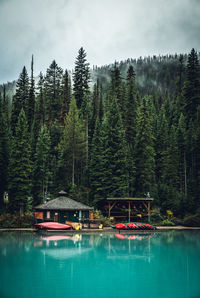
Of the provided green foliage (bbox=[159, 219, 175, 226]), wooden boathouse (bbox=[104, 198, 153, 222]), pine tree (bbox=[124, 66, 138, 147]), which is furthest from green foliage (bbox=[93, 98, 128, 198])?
pine tree (bbox=[124, 66, 138, 147])

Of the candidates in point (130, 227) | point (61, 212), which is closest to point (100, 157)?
point (61, 212)

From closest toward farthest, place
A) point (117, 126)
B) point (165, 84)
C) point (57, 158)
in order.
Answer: point (117, 126), point (57, 158), point (165, 84)

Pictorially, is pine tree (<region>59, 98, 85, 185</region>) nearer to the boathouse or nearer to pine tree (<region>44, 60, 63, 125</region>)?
the boathouse

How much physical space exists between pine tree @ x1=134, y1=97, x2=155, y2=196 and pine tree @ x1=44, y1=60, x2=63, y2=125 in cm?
2141

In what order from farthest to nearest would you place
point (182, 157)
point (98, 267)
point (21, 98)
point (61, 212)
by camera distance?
point (21, 98)
point (182, 157)
point (61, 212)
point (98, 267)

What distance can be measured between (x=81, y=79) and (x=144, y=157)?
24264mm

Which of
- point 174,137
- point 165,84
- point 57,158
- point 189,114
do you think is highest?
point 165,84

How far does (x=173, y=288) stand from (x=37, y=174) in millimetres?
33380

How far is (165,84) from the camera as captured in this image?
19675 cm

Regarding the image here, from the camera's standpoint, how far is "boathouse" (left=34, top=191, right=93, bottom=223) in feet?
120

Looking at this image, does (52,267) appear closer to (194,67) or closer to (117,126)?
(117,126)

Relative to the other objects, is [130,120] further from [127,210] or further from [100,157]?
[127,210]

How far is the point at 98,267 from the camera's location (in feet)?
58.9

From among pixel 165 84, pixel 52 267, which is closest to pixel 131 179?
pixel 52 267
